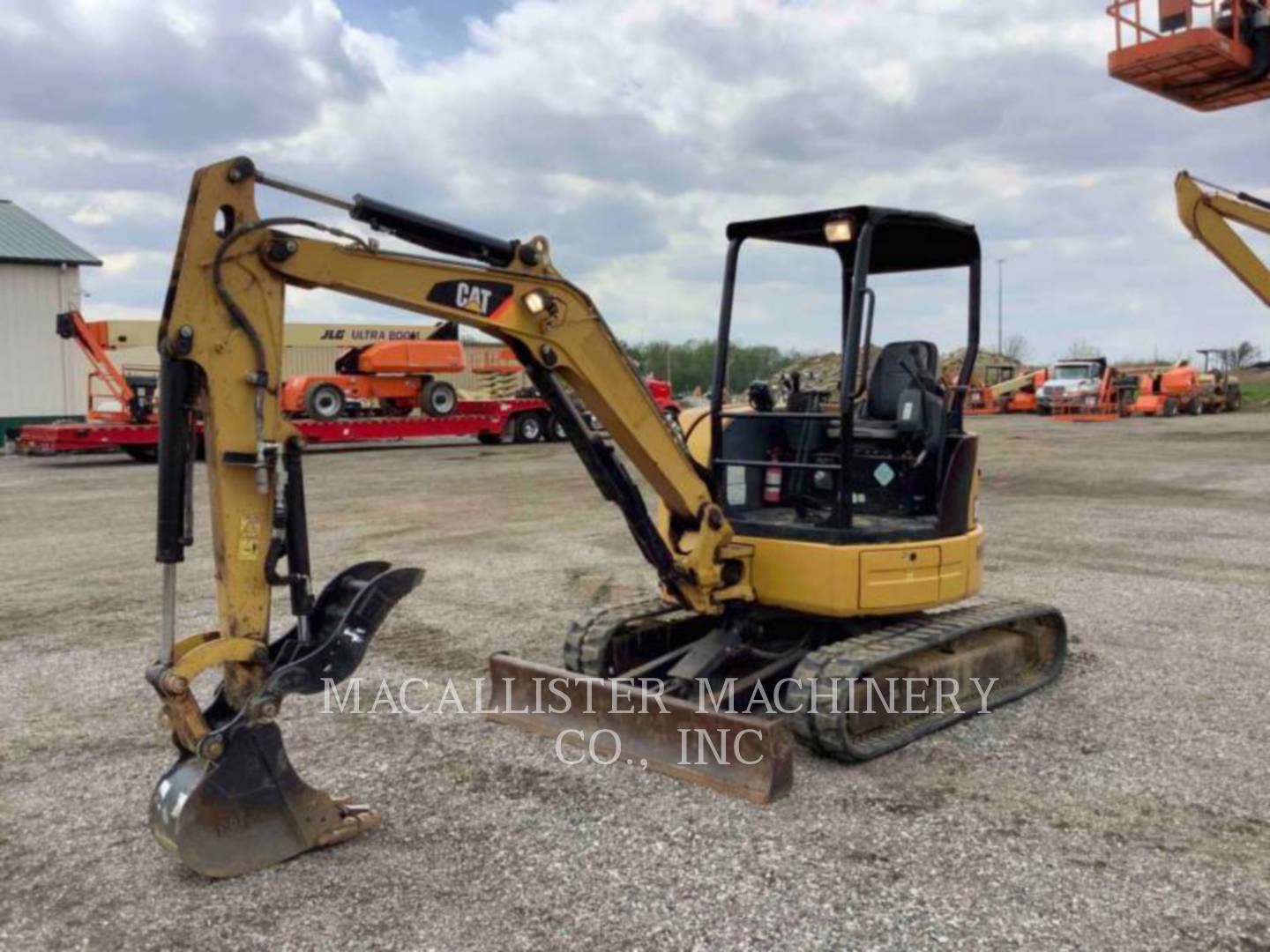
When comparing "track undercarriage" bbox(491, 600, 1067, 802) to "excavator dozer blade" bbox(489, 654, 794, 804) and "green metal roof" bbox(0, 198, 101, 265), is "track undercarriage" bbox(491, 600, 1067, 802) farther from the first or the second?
"green metal roof" bbox(0, 198, 101, 265)

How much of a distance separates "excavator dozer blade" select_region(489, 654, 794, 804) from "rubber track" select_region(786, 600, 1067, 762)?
0.31 metres

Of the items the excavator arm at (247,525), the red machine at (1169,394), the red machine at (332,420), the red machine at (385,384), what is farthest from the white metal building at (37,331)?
the red machine at (1169,394)

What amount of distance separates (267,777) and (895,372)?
3.95 metres

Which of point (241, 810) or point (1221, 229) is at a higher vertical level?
point (1221, 229)

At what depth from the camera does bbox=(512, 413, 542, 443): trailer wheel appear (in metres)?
28.7

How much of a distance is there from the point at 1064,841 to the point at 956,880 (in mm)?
620

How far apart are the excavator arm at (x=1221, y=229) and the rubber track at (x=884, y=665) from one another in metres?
16.1

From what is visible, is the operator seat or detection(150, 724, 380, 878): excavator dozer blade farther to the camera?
the operator seat

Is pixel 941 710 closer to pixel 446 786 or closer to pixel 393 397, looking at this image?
pixel 446 786

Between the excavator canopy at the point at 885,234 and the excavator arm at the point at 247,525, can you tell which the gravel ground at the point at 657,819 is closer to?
the excavator arm at the point at 247,525

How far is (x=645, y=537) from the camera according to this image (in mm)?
5684

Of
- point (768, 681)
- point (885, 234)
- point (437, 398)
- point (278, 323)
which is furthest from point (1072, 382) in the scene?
point (278, 323)

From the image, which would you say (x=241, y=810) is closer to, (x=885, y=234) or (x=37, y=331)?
(x=885, y=234)

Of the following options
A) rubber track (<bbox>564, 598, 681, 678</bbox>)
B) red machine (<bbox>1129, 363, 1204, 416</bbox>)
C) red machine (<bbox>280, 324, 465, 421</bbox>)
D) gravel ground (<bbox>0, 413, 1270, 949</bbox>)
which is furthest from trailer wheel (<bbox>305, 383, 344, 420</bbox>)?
red machine (<bbox>1129, 363, 1204, 416</bbox>)
